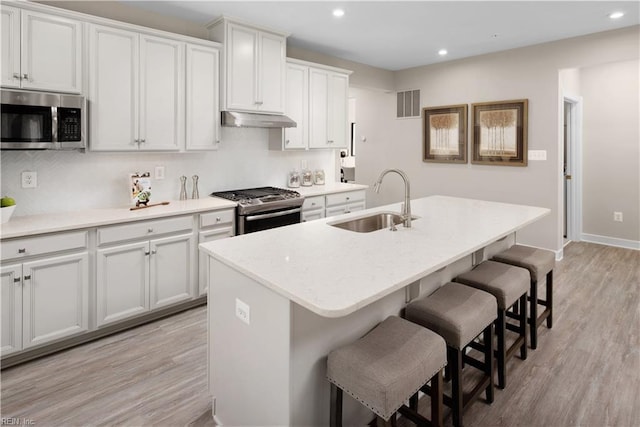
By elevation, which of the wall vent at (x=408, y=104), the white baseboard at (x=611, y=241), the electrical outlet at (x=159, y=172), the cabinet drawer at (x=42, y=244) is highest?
the wall vent at (x=408, y=104)

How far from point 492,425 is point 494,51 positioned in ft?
15.1

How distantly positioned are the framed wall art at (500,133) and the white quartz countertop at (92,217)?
356 centimetres

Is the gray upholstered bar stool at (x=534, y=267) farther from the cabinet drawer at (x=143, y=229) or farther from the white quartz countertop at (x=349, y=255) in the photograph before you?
the cabinet drawer at (x=143, y=229)

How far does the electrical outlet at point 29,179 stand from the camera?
288 cm

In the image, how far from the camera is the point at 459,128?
17.8ft

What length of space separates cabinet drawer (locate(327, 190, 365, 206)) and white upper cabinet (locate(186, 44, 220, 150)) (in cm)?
150

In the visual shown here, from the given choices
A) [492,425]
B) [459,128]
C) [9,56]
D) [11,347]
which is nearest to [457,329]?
[492,425]

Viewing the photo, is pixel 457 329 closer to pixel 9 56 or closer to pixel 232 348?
pixel 232 348

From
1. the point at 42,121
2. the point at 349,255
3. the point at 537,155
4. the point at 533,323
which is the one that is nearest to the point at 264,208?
the point at 42,121

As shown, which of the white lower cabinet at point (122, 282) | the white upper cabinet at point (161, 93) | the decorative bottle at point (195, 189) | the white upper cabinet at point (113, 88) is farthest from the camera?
the decorative bottle at point (195, 189)

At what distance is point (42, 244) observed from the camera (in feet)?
8.18

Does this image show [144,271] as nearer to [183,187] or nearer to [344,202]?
[183,187]

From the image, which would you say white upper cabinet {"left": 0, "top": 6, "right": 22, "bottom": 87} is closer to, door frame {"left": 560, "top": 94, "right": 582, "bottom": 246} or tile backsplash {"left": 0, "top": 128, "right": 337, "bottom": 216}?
tile backsplash {"left": 0, "top": 128, "right": 337, "bottom": 216}

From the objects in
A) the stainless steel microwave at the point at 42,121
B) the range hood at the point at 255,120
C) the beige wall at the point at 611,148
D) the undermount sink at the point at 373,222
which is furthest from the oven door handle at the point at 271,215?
the beige wall at the point at 611,148
